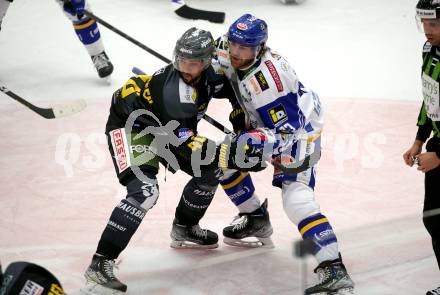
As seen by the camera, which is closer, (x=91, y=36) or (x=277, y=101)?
(x=277, y=101)

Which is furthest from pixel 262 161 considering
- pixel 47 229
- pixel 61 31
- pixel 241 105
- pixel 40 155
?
pixel 61 31

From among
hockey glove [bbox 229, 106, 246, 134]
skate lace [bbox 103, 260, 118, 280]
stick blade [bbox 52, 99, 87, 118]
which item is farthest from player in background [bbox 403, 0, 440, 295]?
stick blade [bbox 52, 99, 87, 118]

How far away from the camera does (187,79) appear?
352cm

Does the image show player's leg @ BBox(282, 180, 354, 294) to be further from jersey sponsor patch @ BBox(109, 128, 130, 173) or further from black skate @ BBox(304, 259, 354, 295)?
jersey sponsor patch @ BBox(109, 128, 130, 173)

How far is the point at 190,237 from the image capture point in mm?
4074

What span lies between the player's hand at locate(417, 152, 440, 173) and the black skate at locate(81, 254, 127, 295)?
53.2 inches

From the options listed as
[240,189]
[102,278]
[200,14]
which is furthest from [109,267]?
[200,14]

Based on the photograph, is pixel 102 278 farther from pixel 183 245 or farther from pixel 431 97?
pixel 431 97

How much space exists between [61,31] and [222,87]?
3390 millimetres

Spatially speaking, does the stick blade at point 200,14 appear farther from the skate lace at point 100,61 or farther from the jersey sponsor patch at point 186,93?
the jersey sponsor patch at point 186,93

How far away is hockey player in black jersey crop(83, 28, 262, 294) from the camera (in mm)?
3480

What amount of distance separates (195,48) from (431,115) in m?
1.00

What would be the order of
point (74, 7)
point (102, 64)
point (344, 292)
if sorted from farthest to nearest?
point (102, 64) → point (74, 7) → point (344, 292)

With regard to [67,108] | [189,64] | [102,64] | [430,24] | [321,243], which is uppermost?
[430,24]
